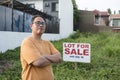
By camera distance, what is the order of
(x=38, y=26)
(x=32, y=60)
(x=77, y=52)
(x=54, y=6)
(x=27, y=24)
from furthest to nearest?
1. (x=54, y=6)
2. (x=27, y=24)
3. (x=77, y=52)
4. (x=38, y=26)
5. (x=32, y=60)

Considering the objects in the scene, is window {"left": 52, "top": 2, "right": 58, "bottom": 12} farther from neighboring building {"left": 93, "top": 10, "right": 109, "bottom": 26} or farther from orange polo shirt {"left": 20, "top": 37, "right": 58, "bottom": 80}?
orange polo shirt {"left": 20, "top": 37, "right": 58, "bottom": 80}

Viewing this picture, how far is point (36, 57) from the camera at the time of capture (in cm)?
455

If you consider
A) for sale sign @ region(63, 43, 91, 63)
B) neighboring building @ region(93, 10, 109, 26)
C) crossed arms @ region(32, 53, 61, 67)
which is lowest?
for sale sign @ region(63, 43, 91, 63)

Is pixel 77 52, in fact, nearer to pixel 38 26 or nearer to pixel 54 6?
pixel 38 26

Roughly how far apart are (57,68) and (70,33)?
26.6 m

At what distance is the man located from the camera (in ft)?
14.9

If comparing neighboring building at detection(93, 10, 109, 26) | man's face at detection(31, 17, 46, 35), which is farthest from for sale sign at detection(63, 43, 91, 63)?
neighboring building at detection(93, 10, 109, 26)

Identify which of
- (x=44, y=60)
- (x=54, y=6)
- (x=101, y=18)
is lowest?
(x=44, y=60)

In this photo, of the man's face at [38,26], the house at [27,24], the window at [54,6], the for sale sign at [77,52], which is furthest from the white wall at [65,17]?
the man's face at [38,26]

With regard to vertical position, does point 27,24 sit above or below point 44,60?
above

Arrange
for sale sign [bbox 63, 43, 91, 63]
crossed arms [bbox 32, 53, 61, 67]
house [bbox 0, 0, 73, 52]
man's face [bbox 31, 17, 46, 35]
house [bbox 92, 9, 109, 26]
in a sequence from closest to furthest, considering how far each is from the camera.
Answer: crossed arms [bbox 32, 53, 61, 67] → man's face [bbox 31, 17, 46, 35] → for sale sign [bbox 63, 43, 91, 63] → house [bbox 0, 0, 73, 52] → house [bbox 92, 9, 109, 26]

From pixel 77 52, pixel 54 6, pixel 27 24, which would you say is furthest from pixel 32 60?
pixel 54 6

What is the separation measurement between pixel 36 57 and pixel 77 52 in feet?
24.0

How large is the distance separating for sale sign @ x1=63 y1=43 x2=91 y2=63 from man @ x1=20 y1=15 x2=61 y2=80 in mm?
6902
